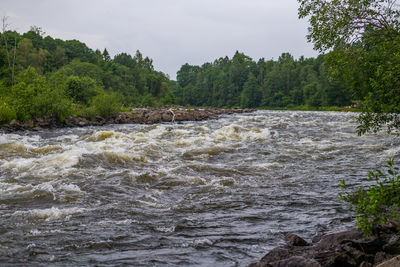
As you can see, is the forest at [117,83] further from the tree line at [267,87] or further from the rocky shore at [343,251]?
the rocky shore at [343,251]

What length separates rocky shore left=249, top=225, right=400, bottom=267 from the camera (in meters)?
3.75

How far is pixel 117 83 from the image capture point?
83.1 meters

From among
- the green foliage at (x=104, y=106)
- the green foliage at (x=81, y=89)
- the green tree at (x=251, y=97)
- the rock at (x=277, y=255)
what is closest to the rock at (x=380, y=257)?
the rock at (x=277, y=255)

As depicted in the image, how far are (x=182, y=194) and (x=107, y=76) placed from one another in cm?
8055

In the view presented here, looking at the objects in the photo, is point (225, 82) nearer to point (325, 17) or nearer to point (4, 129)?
point (4, 129)

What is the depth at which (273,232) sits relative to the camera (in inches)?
220

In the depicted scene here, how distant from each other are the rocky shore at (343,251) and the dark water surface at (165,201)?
59cm

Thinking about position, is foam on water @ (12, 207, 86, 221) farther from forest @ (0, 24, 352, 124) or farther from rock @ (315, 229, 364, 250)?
forest @ (0, 24, 352, 124)

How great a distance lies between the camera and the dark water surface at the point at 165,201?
4.87 meters

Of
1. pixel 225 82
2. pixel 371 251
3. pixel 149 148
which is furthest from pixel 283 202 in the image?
pixel 225 82

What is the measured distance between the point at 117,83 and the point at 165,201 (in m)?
79.8

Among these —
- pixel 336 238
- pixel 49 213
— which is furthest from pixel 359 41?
pixel 49 213

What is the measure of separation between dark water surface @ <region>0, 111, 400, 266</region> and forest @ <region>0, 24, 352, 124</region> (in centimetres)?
378

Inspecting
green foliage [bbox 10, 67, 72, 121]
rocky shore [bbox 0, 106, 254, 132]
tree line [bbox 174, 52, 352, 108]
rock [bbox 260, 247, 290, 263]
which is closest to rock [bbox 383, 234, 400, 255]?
rock [bbox 260, 247, 290, 263]
